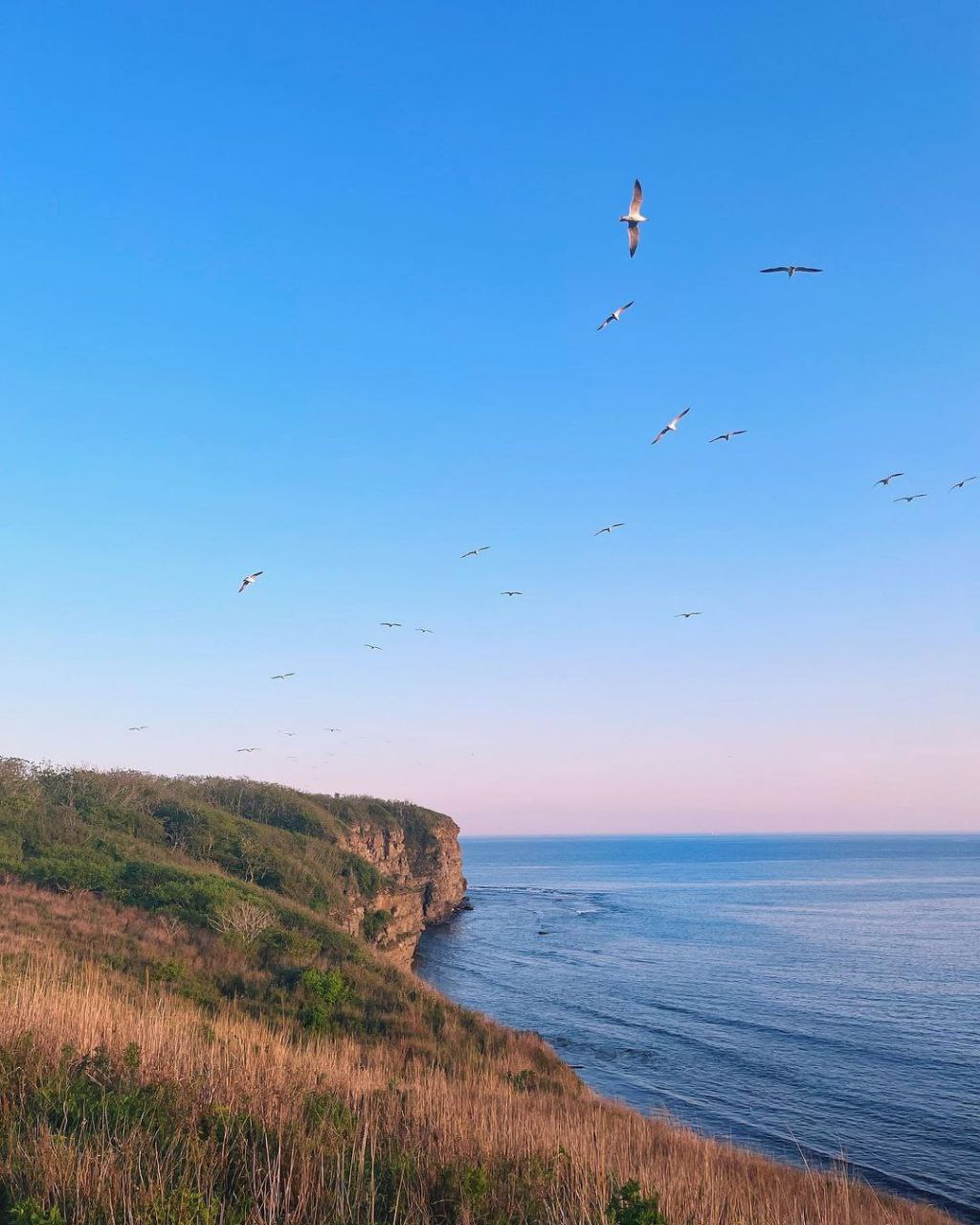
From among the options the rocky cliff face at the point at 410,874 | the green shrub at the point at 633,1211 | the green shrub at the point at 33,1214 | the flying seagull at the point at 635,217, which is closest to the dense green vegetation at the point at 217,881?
the rocky cliff face at the point at 410,874

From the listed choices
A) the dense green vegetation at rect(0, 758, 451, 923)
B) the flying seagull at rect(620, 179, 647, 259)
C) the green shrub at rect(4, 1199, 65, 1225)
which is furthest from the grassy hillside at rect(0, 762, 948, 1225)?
the flying seagull at rect(620, 179, 647, 259)

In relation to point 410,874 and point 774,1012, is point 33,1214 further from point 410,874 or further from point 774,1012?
point 410,874

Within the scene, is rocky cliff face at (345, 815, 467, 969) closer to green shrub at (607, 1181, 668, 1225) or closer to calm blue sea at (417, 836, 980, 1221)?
calm blue sea at (417, 836, 980, 1221)

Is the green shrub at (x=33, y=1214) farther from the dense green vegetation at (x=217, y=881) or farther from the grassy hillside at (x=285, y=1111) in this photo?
the dense green vegetation at (x=217, y=881)

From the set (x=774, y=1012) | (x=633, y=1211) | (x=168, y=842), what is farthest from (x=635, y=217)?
(x=168, y=842)

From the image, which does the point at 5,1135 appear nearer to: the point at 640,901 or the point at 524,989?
the point at 524,989

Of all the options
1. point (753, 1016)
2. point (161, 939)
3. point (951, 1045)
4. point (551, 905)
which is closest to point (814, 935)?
point (753, 1016)
